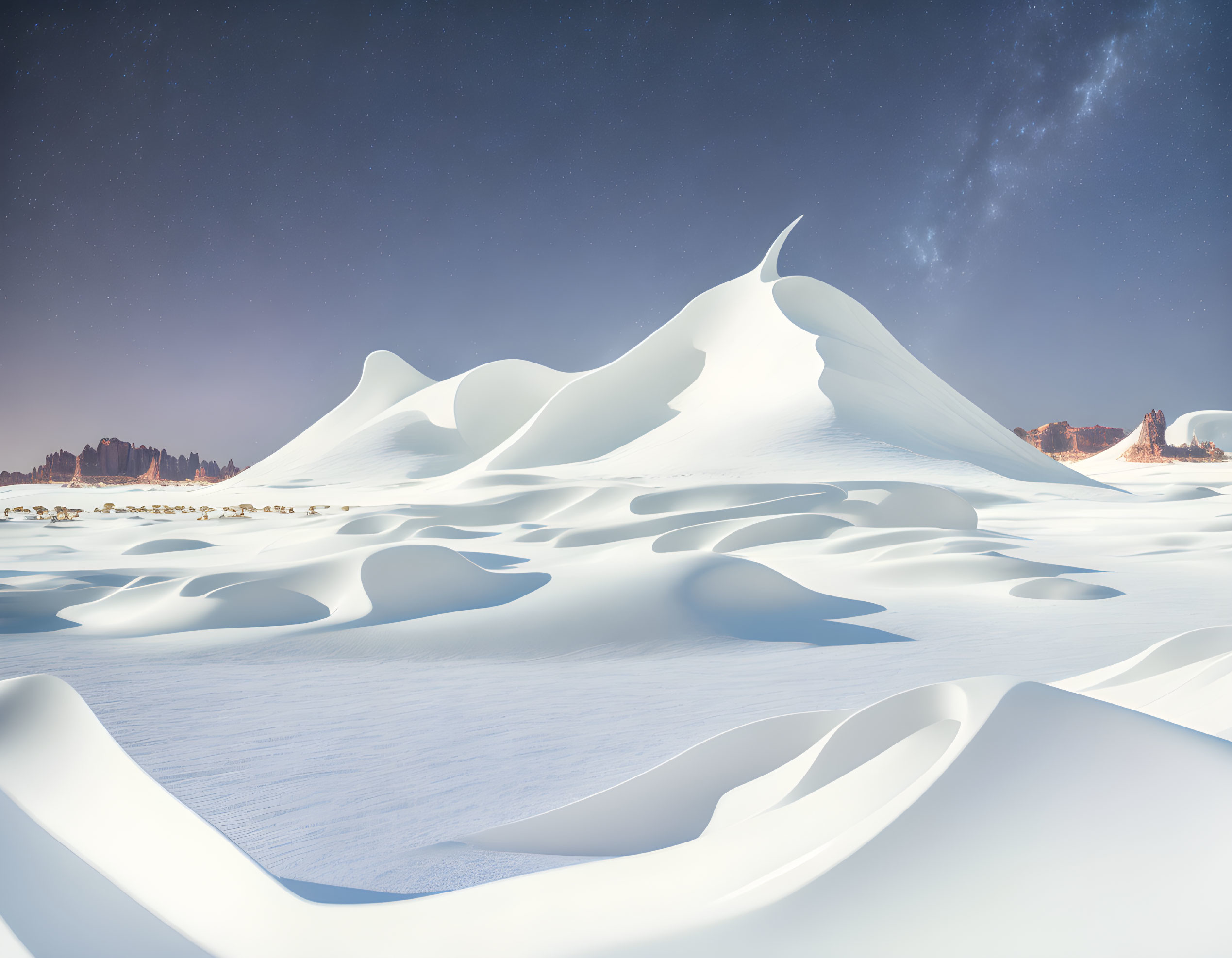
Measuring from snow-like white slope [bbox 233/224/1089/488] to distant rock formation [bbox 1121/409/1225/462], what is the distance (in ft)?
175

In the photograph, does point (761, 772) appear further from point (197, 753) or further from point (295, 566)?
point (295, 566)

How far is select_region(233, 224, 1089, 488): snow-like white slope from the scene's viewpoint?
29750 mm

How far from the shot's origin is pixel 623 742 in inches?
130

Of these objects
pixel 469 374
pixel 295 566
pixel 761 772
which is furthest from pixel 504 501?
pixel 469 374

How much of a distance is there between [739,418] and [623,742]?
102 feet

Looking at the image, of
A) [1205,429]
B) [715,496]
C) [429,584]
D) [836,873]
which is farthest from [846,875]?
[1205,429]

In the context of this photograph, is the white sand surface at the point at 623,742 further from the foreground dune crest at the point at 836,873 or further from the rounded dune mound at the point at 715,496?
the rounded dune mound at the point at 715,496

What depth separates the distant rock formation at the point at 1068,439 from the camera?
115m

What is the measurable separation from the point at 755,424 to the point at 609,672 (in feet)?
93.1

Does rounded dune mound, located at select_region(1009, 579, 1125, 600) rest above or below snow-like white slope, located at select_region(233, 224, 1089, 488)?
below

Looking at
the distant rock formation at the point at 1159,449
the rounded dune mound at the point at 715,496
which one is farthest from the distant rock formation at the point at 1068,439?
the rounded dune mound at the point at 715,496

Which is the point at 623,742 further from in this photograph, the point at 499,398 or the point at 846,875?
the point at 499,398

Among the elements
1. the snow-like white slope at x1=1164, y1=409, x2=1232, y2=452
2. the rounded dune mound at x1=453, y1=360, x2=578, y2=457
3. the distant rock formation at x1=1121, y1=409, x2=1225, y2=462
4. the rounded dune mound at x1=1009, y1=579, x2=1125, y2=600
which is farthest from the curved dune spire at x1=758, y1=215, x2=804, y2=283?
the snow-like white slope at x1=1164, y1=409, x2=1232, y2=452

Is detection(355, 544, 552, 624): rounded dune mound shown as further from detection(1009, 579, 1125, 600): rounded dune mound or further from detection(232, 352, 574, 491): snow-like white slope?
detection(232, 352, 574, 491): snow-like white slope
